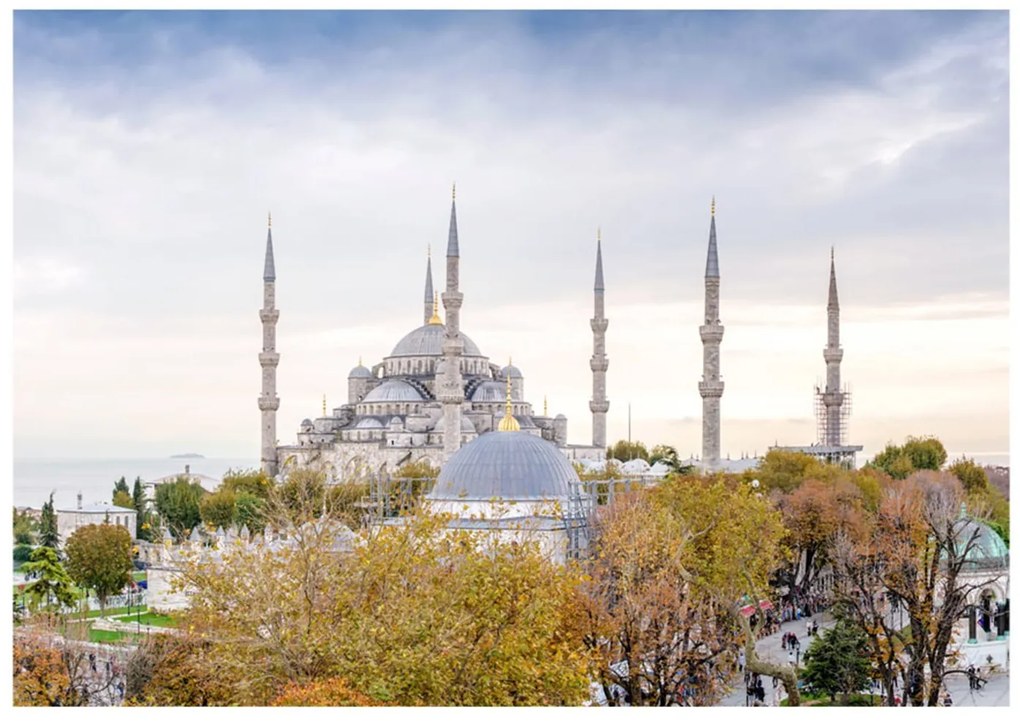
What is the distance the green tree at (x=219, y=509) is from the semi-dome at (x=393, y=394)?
1489 cm

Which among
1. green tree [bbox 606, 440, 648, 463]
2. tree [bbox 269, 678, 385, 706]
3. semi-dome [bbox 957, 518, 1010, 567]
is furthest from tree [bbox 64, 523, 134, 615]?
green tree [bbox 606, 440, 648, 463]

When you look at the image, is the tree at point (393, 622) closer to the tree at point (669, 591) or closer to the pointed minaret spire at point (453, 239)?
the tree at point (669, 591)

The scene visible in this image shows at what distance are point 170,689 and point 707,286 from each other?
31.1m

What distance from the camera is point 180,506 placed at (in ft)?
144

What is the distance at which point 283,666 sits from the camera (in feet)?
40.7

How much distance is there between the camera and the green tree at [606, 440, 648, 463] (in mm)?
66137

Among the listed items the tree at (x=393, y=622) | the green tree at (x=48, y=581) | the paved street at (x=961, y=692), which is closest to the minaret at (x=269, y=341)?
the green tree at (x=48, y=581)

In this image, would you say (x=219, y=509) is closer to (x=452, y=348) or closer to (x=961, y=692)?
(x=452, y=348)

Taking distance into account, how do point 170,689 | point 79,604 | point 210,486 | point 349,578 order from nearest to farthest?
point 349,578 → point 170,689 → point 79,604 → point 210,486

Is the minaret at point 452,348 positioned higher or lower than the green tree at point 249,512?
higher

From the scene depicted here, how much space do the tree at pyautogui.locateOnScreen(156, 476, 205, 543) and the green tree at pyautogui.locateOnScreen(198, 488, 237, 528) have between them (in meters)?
0.77

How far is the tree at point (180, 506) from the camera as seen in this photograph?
141ft
